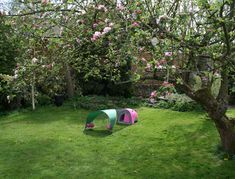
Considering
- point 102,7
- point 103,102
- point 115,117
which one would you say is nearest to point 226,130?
point 102,7

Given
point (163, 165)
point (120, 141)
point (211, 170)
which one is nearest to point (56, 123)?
point (120, 141)

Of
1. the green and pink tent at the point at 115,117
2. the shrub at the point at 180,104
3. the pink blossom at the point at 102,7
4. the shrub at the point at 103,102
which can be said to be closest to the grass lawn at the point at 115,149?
the green and pink tent at the point at 115,117

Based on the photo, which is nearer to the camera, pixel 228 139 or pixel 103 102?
pixel 228 139

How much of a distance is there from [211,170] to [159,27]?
3.01 meters

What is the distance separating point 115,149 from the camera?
308 inches

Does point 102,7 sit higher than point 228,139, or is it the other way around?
point 102,7

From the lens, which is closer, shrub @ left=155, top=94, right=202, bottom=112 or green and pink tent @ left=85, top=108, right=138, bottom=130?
green and pink tent @ left=85, top=108, right=138, bottom=130

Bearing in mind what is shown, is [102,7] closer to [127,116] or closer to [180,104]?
[127,116]

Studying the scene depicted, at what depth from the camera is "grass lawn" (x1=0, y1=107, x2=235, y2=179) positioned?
6.36 meters

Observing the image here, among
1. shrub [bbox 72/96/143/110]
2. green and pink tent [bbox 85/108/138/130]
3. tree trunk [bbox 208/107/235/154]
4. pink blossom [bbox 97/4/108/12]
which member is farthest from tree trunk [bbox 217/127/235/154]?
shrub [bbox 72/96/143/110]

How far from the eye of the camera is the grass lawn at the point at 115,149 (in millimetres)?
6359

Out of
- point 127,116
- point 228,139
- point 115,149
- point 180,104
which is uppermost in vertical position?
point 180,104

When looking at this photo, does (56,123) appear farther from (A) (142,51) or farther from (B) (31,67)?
(A) (142,51)

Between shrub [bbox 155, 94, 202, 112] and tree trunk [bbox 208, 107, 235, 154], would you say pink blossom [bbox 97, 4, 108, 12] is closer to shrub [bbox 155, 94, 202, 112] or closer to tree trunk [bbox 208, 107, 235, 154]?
tree trunk [bbox 208, 107, 235, 154]
